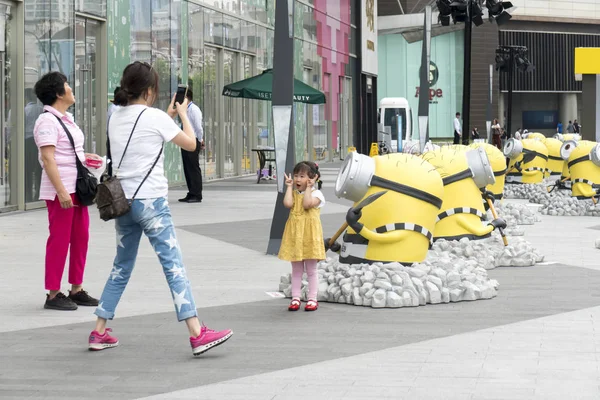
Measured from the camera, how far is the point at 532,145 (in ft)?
83.5

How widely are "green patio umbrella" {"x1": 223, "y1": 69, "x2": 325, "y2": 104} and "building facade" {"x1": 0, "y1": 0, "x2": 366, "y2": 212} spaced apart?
1532mm

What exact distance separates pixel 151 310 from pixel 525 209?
33.0 feet

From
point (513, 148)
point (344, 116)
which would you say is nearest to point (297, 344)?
point (513, 148)

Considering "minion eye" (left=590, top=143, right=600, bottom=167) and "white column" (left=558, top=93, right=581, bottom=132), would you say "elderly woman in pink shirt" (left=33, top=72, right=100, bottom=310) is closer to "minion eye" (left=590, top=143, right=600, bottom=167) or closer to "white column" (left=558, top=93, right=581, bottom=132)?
"minion eye" (left=590, top=143, right=600, bottom=167)

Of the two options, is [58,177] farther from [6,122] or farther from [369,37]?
[369,37]

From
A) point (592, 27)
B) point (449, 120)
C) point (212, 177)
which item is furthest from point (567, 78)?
point (212, 177)

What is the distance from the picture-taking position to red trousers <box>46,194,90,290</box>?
8.87 metres

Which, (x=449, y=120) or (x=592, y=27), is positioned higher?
(x=592, y=27)

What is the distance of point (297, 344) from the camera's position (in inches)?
295

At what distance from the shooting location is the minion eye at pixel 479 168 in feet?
40.6

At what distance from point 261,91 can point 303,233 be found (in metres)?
17.1

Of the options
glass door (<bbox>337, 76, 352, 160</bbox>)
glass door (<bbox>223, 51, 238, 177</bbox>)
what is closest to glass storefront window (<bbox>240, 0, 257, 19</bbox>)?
glass door (<bbox>223, 51, 238, 177</bbox>)

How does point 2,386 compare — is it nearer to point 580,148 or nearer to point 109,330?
point 109,330

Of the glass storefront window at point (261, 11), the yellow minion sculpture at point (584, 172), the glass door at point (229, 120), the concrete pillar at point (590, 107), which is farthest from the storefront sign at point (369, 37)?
the yellow minion sculpture at point (584, 172)
